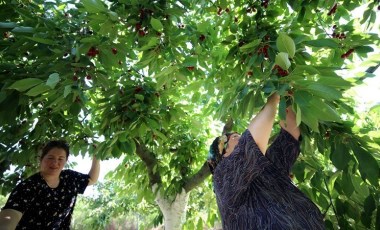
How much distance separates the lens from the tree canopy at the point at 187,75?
4.02 ft

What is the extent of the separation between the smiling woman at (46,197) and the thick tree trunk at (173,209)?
4.17 ft

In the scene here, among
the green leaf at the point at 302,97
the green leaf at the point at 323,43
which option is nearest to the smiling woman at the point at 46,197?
the green leaf at the point at 302,97

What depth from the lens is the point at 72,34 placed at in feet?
5.67

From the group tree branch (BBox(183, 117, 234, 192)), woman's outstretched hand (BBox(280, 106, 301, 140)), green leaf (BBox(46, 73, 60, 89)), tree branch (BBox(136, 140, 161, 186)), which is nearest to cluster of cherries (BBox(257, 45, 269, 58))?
woman's outstretched hand (BBox(280, 106, 301, 140))

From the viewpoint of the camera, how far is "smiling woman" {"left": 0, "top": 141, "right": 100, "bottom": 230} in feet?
5.50

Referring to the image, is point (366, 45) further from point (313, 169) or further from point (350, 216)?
point (350, 216)

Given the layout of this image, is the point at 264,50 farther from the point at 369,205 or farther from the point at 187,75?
the point at 369,205

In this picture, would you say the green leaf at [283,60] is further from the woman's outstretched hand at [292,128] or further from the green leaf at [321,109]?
the woman's outstretched hand at [292,128]

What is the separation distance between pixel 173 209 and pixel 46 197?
5.59 ft

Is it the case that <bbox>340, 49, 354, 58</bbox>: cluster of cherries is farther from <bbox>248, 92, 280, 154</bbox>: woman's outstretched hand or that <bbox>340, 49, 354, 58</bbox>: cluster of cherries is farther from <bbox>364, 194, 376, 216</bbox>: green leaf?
<bbox>248, 92, 280, 154</bbox>: woman's outstretched hand

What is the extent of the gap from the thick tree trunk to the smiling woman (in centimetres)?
127

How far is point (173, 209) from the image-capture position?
3379mm

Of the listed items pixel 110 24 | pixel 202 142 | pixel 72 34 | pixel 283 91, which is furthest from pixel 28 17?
pixel 202 142

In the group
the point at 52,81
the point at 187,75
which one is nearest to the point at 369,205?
the point at 187,75
